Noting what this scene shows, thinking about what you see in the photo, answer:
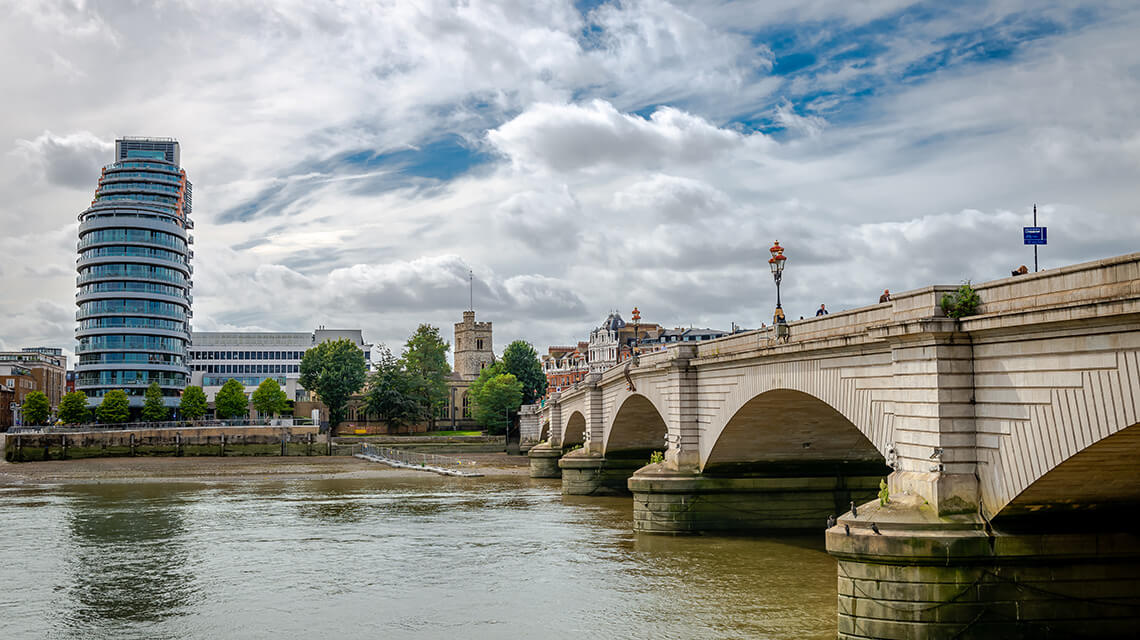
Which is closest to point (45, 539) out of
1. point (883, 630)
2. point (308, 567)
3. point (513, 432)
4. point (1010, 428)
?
point (308, 567)

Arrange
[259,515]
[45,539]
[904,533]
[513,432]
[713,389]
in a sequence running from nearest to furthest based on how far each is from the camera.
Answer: [904,533] → [713,389] → [45,539] → [259,515] → [513,432]

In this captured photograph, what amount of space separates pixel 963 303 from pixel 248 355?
17179cm

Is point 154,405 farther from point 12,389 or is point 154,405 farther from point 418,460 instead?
point 418,460

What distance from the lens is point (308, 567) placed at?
3266 cm

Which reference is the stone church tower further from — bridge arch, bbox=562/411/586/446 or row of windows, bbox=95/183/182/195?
bridge arch, bbox=562/411/586/446

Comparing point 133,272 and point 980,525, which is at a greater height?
point 133,272

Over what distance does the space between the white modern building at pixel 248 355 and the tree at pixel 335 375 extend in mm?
36912

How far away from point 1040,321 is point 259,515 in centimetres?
4051

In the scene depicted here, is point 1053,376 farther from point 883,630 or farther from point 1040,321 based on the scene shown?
point 883,630

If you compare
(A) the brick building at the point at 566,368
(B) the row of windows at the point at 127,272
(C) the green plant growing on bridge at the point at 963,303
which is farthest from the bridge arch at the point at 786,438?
(A) the brick building at the point at 566,368

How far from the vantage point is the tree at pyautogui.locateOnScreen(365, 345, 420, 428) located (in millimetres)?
127438

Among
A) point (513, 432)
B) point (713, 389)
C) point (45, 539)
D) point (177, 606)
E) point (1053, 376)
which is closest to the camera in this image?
point (1053, 376)

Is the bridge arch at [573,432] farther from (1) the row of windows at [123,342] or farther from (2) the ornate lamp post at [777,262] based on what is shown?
(1) the row of windows at [123,342]

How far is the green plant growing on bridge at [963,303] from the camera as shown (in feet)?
63.7
